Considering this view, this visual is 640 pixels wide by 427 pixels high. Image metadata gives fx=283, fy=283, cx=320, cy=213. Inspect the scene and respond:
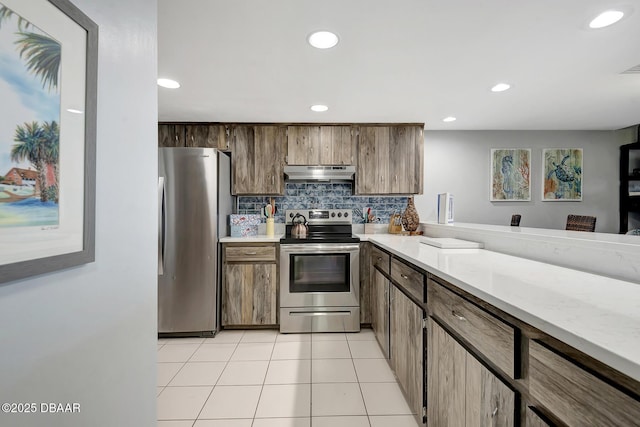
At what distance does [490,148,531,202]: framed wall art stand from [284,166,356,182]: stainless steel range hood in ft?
6.63

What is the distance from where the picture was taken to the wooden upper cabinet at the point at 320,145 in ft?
10.7

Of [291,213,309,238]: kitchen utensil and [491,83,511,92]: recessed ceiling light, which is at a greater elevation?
[491,83,511,92]: recessed ceiling light

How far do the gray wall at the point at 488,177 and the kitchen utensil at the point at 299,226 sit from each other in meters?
1.57

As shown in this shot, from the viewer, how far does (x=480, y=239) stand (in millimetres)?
2066

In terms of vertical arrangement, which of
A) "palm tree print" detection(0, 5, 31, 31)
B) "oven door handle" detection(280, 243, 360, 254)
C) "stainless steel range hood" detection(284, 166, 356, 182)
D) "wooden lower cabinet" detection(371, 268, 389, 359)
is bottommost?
"wooden lower cabinet" detection(371, 268, 389, 359)

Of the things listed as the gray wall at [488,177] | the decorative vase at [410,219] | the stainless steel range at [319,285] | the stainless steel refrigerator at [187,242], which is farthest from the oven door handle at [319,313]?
the gray wall at [488,177]

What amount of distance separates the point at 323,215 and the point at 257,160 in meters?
1.03

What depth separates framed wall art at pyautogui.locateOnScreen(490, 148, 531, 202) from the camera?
150 inches

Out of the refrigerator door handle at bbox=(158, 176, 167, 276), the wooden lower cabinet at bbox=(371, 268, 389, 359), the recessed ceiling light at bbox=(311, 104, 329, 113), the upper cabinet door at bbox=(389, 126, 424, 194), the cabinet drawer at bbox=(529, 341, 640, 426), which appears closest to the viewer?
the cabinet drawer at bbox=(529, 341, 640, 426)

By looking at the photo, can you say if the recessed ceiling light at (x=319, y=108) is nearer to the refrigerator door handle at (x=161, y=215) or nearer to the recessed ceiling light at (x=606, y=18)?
the refrigerator door handle at (x=161, y=215)

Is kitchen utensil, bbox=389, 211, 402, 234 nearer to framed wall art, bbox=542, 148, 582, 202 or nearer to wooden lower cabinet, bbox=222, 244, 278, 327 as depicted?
wooden lower cabinet, bbox=222, 244, 278, 327

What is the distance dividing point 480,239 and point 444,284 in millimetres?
999

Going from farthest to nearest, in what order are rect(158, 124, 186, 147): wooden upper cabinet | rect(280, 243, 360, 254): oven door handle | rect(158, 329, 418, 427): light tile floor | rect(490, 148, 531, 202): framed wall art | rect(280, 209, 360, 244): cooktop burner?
rect(490, 148, 531, 202): framed wall art → rect(280, 209, 360, 244): cooktop burner → rect(158, 124, 186, 147): wooden upper cabinet → rect(280, 243, 360, 254): oven door handle → rect(158, 329, 418, 427): light tile floor

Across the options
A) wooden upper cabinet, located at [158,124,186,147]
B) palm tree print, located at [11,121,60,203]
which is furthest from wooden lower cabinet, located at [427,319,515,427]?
wooden upper cabinet, located at [158,124,186,147]
